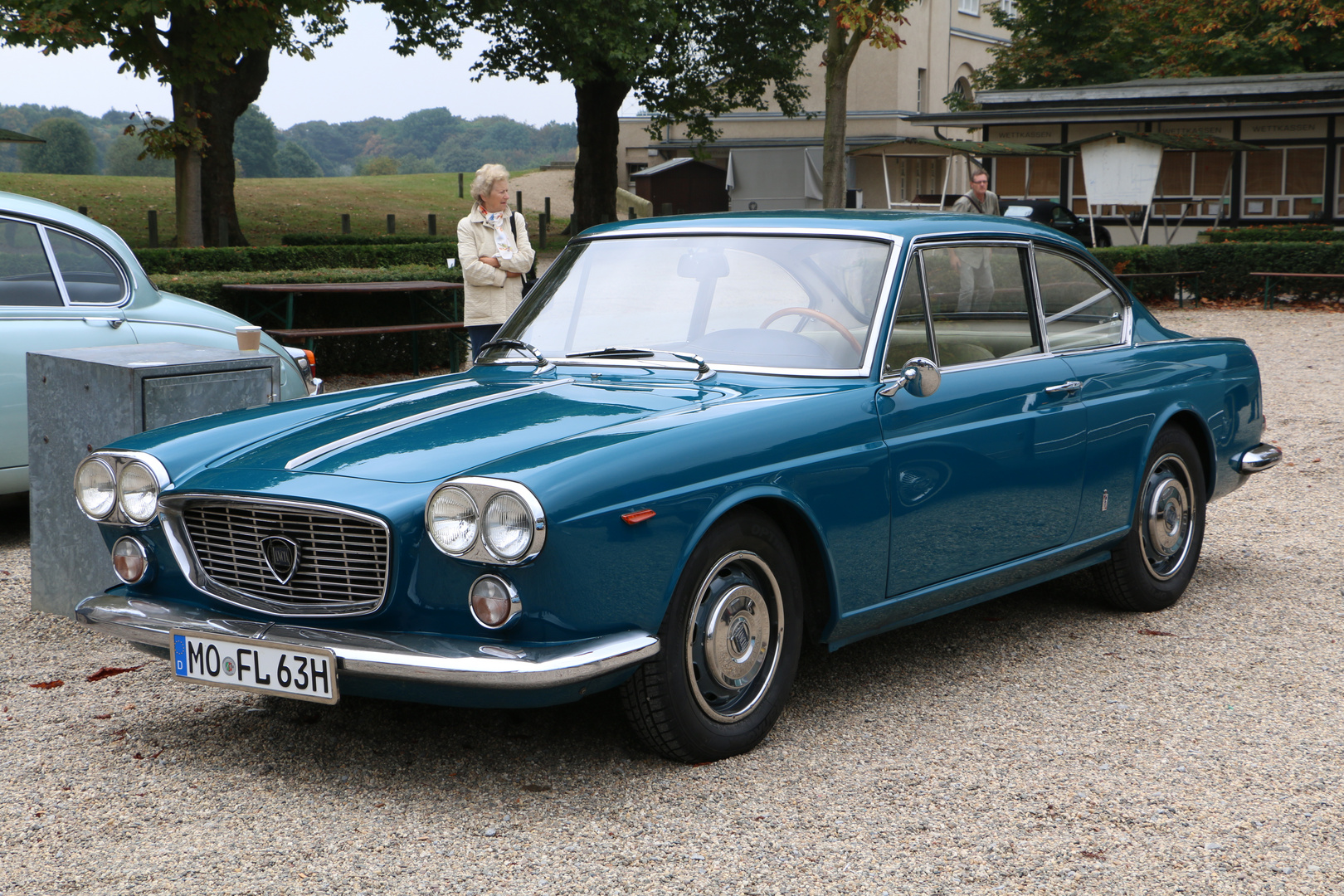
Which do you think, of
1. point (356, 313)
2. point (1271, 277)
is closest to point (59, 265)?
point (356, 313)

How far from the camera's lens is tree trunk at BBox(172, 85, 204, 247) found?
20734mm

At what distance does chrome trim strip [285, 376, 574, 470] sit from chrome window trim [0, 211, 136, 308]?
352cm

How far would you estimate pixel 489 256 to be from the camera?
8.45 m

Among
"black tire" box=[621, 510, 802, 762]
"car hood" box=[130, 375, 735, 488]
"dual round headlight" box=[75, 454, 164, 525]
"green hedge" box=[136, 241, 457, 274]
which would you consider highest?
"green hedge" box=[136, 241, 457, 274]

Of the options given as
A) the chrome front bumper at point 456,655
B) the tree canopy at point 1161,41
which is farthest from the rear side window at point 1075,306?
the tree canopy at point 1161,41

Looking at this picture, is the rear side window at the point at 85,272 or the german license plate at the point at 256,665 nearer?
the german license plate at the point at 256,665

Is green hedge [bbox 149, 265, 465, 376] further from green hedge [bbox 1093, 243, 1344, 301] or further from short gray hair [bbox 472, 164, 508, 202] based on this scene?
green hedge [bbox 1093, 243, 1344, 301]

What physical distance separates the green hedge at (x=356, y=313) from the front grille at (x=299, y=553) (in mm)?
8821

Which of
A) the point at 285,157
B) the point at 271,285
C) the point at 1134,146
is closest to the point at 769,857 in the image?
the point at 271,285

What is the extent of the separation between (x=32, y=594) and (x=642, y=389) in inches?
105

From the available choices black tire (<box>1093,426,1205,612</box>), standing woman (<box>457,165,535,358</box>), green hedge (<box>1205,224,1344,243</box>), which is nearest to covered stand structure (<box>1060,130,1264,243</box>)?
green hedge (<box>1205,224,1344,243</box>)

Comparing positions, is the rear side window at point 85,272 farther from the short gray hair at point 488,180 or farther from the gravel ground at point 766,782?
the short gray hair at point 488,180

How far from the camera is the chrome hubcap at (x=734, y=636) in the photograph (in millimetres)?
3777

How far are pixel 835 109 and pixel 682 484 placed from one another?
1905 cm
